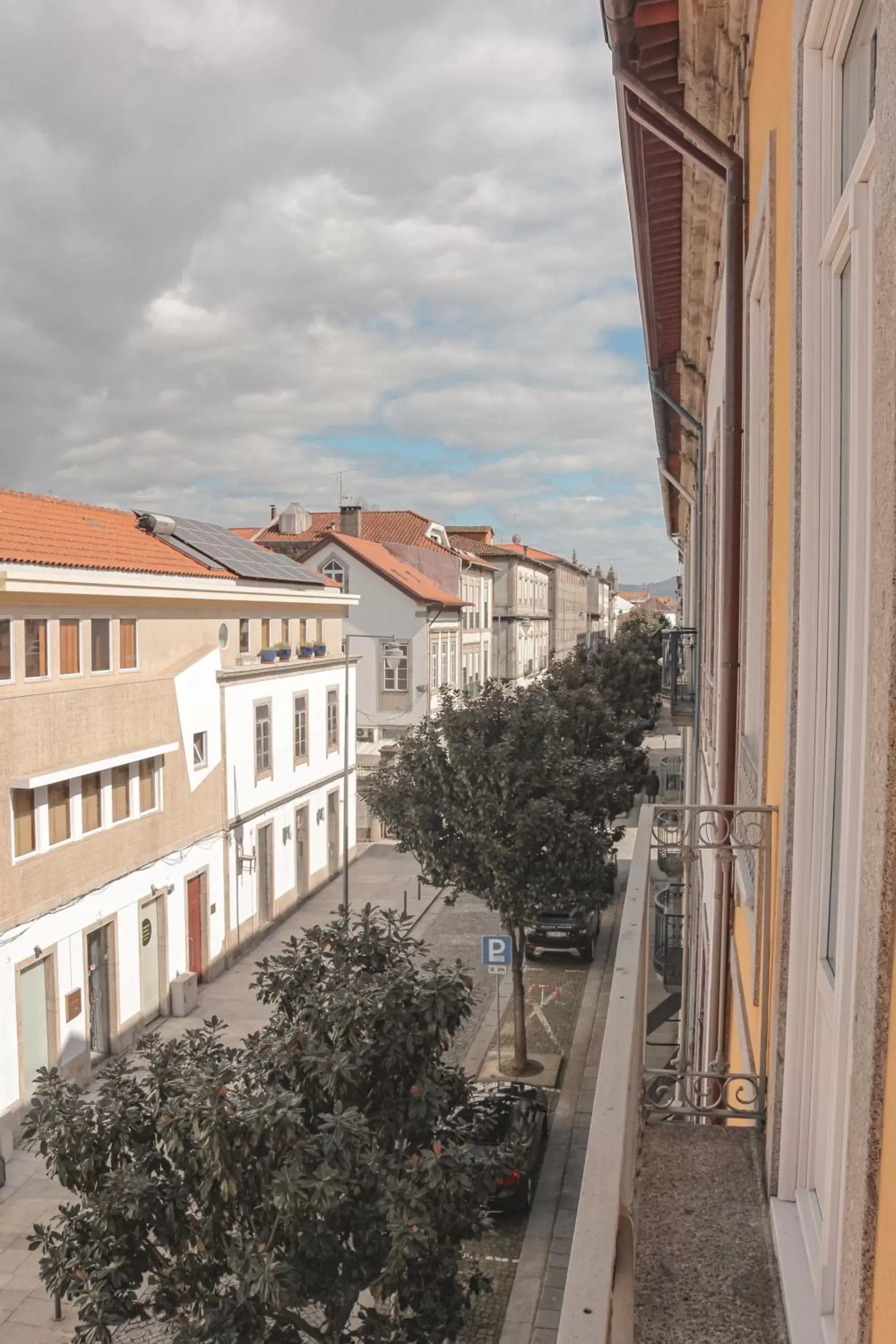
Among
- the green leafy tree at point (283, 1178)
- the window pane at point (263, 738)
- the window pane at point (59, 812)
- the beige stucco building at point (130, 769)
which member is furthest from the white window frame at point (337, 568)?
the green leafy tree at point (283, 1178)

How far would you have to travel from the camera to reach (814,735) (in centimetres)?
321

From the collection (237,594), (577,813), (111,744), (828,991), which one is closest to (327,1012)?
(828,991)

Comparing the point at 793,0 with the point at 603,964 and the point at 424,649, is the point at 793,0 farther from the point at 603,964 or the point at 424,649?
the point at 424,649

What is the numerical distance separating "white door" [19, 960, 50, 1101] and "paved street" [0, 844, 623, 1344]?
1.20 meters

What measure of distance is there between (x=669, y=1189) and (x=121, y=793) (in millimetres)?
15770

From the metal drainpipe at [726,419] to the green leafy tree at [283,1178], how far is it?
7.02ft

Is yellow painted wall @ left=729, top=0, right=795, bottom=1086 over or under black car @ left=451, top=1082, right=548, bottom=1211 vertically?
over

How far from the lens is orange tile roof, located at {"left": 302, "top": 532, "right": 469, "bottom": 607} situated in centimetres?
3844

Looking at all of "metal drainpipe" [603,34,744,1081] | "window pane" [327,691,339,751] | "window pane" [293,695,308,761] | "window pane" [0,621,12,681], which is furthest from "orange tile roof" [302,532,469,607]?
"metal drainpipe" [603,34,744,1081]

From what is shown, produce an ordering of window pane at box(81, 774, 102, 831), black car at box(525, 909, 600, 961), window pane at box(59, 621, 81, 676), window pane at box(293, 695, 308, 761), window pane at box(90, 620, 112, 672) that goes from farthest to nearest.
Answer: window pane at box(293, 695, 308, 761), black car at box(525, 909, 600, 961), window pane at box(90, 620, 112, 672), window pane at box(81, 774, 102, 831), window pane at box(59, 621, 81, 676)

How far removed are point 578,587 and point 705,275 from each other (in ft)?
288

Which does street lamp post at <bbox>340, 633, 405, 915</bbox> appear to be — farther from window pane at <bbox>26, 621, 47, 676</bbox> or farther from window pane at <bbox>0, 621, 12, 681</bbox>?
window pane at <bbox>0, 621, 12, 681</bbox>

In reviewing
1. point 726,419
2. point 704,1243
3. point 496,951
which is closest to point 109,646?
point 496,951

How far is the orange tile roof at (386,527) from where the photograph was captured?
1900 inches
